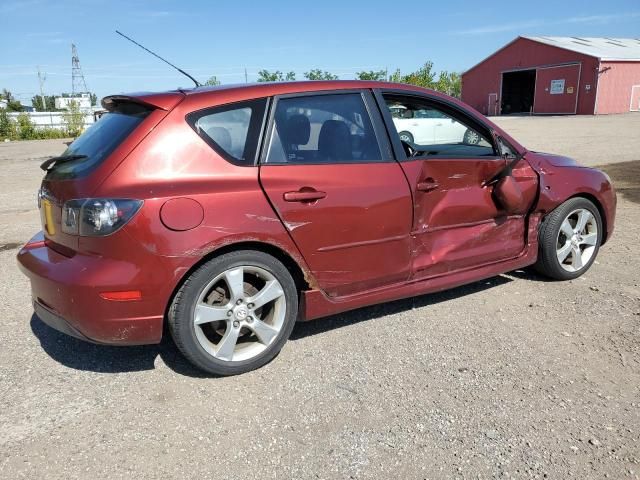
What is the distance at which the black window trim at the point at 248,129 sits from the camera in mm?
2998

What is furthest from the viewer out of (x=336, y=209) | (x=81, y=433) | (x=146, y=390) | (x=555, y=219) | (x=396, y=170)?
(x=555, y=219)

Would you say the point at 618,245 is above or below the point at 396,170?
below

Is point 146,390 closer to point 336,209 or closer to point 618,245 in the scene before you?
point 336,209

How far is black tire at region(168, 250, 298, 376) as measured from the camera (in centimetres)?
294

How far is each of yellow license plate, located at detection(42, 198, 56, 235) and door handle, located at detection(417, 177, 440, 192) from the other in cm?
232

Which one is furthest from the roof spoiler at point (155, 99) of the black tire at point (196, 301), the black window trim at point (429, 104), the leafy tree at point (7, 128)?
the leafy tree at point (7, 128)

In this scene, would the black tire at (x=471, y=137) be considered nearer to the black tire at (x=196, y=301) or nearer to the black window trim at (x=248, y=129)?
the black window trim at (x=248, y=129)

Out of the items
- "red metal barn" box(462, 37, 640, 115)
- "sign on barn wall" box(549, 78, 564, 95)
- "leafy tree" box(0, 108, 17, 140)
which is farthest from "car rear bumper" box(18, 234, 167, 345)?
"sign on barn wall" box(549, 78, 564, 95)

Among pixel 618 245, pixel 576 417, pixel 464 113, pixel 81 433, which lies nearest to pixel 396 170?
pixel 464 113

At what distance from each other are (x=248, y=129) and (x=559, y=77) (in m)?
45.7

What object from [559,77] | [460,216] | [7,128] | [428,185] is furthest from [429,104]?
[559,77]

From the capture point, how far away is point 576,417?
2697 mm

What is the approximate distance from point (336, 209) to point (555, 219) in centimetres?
212

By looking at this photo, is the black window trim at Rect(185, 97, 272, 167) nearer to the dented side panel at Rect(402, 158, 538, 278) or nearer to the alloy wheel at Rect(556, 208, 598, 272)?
the dented side panel at Rect(402, 158, 538, 278)
